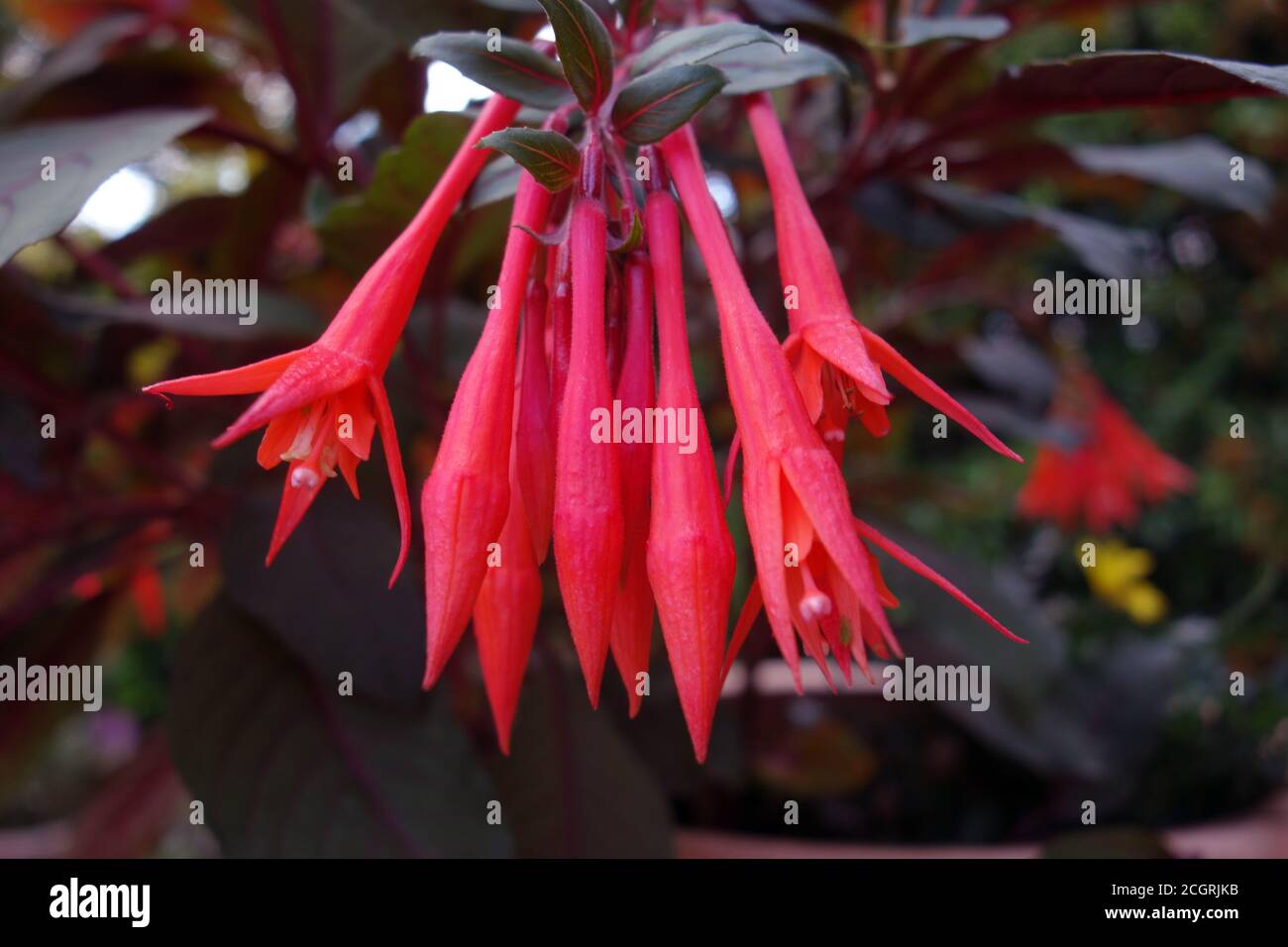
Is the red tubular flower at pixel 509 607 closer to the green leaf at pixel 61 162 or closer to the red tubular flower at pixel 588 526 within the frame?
the red tubular flower at pixel 588 526

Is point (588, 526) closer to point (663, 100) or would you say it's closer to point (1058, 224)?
point (663, 100)

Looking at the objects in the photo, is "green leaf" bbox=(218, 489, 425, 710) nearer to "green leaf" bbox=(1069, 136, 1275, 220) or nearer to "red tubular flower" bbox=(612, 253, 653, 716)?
"red tubular flower" bbox=(612, 253, 653, 716)

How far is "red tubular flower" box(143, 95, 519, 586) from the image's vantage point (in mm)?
254

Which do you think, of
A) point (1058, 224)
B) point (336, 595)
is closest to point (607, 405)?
point (336, 595)

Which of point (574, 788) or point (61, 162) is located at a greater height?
point (61, 162)

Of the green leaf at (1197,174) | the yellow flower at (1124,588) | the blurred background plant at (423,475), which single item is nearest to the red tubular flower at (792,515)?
the blurred background plant at (423,475)

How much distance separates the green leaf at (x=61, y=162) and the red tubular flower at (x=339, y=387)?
0.09 m

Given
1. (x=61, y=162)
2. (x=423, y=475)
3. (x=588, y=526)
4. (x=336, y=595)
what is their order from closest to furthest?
(x=588, y=526) < (x=61, y=162) < (x=336, y=595) < (x=423, y=475)

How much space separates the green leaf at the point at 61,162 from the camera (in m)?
0.30

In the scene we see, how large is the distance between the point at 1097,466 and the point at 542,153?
0.82 metres

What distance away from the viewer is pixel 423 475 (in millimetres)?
759

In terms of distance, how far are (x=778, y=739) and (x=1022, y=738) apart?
0.19 meters

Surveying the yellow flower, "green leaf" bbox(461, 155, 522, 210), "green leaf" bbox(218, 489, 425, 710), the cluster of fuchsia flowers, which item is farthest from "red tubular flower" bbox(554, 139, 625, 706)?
the yellow flower

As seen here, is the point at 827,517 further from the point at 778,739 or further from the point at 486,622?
the point at 778,739
